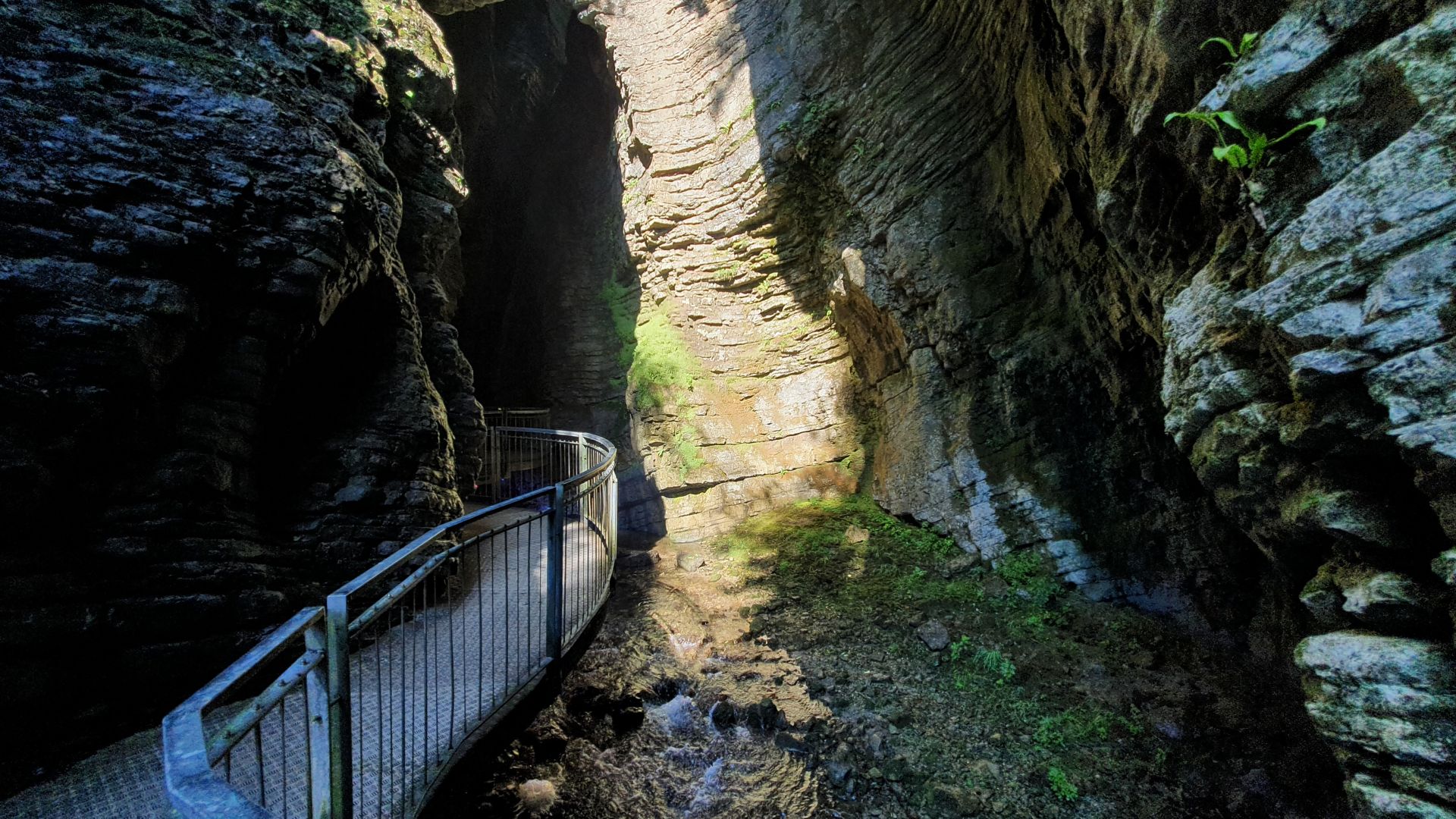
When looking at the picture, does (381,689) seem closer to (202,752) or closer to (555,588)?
(555,588)

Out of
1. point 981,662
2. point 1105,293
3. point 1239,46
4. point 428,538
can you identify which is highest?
point 1239,46

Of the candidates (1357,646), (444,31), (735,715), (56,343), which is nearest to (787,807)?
(735,715)

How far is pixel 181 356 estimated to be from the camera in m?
3.92

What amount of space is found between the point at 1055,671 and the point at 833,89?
9022 millimetres

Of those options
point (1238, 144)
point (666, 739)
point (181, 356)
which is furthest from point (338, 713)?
point (1238, 144)

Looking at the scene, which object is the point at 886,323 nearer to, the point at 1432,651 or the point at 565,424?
the point at 1432,651

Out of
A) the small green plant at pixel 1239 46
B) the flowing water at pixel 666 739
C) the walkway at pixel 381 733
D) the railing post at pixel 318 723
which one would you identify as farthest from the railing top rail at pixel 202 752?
the small green plant at pixel 1239 46

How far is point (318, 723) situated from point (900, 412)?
8347 mm

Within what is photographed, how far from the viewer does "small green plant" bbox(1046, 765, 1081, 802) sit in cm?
423

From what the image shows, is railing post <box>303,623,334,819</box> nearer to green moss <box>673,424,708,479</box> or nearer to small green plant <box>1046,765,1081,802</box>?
small green plant <box>1046,765,1081,802</box>

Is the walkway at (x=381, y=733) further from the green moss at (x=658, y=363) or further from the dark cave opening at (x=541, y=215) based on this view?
the dark cave opening at (x=541, y=215)

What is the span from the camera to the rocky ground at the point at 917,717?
13.9 feet

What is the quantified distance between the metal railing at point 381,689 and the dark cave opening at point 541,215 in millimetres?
9986

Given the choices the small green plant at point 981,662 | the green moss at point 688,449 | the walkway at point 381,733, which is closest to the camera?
the walkway at point 381,733
